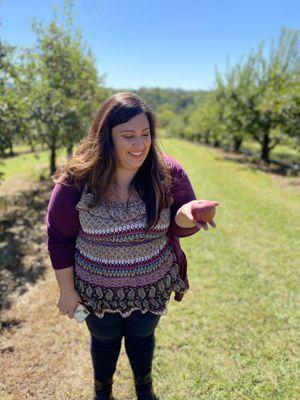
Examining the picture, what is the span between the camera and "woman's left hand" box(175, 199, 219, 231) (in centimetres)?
152

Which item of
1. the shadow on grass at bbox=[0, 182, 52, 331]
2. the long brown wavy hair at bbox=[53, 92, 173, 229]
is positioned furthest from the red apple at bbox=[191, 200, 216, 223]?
the shadow on grass at bbox=[0, 182, 52, 331]

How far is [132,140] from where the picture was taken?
1602mm

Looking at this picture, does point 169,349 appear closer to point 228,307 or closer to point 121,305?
point 228,307

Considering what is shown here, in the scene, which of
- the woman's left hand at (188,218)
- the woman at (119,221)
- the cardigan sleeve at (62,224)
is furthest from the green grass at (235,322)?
the woman's left hand at (188,218)

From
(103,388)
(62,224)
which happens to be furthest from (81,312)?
(103,388)

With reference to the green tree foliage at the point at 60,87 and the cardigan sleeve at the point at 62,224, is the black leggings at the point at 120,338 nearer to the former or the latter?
the cardigan sleeve at the point at 62,224

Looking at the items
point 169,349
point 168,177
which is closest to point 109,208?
point 168,177

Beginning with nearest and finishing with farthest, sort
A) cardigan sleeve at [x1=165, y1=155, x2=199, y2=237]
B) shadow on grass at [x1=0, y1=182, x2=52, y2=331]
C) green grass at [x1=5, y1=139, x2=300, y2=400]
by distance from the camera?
cardigan sleeve at [x1=165, y1=155, x2=199, y2=237]
green grass at [x1=5, y1=139, x2=300, y2=400]
shadow on grass at [x1=0, y1=182, x2=52, y2=331]

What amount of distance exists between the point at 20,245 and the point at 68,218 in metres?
4.22

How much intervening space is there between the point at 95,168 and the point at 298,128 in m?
11.3

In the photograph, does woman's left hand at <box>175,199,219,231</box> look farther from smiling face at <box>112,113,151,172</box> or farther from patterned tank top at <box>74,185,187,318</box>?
smiling face at <box>112,113,151,172</box>

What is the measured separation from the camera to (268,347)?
10.2 feet

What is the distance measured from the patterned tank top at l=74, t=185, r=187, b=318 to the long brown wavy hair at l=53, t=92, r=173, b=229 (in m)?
0.06

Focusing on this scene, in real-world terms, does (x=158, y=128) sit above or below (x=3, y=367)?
above
